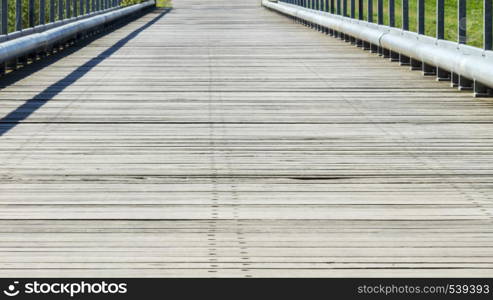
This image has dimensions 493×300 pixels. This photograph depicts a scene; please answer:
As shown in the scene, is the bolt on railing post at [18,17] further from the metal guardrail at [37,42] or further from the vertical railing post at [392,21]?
the vertical railing post at [392,21]

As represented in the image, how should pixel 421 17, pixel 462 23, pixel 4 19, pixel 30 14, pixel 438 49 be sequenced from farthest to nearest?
pixel 30 14 < pixel 4 19 < pixel 421 17 < pixel 438 49 < pixel 462 23

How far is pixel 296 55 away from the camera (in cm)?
2047

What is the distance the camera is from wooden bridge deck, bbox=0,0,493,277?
567 cm

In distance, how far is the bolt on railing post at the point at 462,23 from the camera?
14.0 metres

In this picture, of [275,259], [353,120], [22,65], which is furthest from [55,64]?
[275,259]

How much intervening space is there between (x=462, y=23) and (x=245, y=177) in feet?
22.2

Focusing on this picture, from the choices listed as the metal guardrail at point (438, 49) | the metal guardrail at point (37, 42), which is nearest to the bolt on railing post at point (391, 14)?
the metal guardrail at point (438, 49)

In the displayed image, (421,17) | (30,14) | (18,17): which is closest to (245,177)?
(421,17)

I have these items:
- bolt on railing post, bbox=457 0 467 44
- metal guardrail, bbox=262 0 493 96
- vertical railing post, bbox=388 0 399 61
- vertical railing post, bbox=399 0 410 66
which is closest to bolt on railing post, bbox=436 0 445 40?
metal guardrail, bbox=262 0 493 96

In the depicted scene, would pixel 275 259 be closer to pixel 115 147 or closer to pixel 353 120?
pixel 115 147

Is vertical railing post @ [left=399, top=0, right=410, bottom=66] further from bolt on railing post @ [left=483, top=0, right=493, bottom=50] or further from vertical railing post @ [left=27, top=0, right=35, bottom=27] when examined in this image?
vertical railing post @ [left=27, top=0, right=35, bottom=27]

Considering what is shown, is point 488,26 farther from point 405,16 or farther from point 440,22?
point 405,16

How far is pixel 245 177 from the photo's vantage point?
7.97 meters

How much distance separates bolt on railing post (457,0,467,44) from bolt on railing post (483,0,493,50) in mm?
647
